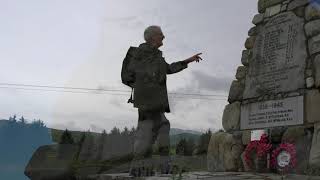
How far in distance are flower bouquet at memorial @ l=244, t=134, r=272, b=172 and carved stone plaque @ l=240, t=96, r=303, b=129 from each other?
0.29 metres

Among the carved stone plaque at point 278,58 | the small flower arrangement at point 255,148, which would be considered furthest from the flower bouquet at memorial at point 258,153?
the carved stone plaque at point 278,58

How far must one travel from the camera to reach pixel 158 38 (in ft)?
19.0

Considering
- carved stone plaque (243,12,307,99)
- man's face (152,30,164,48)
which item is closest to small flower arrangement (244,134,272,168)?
carved stone plaque (243,12,307,99)

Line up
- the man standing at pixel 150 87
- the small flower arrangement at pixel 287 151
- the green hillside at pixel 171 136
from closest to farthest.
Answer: the small flower arrangement at pixel 287 151 < the man standing at pixel 150 87 < the green hillside at pixel 171 136

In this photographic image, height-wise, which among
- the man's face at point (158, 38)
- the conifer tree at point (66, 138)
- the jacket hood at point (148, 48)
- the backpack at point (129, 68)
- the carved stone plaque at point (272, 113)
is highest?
the man's face at point (158, 38)

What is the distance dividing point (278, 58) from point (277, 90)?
430 millimetres

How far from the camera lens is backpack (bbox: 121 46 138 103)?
583 cm

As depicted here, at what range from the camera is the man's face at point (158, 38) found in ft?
18.9

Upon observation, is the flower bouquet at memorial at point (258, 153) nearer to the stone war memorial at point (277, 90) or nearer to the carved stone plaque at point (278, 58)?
the stone war memorial at point (277, 90)

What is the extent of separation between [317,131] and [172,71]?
5.92 ft

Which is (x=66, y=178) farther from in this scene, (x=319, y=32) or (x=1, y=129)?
(x=319, y=32)

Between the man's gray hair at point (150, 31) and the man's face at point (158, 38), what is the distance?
3 cm

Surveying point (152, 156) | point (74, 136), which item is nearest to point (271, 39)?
point (152, 156)

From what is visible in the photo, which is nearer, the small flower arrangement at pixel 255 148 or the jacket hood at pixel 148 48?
the jacket hood at pixel 148 48
